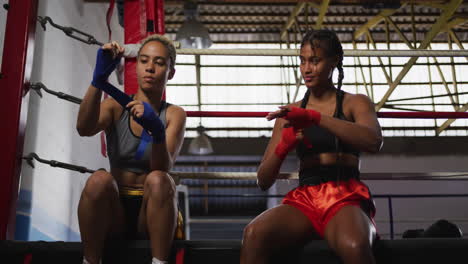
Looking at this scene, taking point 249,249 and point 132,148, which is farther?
point 132,148

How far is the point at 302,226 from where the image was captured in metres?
1.49

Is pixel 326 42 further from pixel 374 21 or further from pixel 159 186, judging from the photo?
pixel 374 21

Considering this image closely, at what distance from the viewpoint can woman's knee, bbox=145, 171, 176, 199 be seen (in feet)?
4.80

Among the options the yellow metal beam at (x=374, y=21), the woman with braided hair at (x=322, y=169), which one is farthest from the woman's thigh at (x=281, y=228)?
the yellow metal beam at (x=374, y=21)

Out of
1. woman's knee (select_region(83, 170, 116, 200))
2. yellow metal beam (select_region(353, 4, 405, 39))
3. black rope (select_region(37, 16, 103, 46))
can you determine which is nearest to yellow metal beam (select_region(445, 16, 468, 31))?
yellow metal beam (select_region(353, 4, 405, 39))

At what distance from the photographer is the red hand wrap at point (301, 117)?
1.40 meters

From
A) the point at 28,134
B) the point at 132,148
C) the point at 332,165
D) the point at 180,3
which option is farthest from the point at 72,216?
the point at 180,3

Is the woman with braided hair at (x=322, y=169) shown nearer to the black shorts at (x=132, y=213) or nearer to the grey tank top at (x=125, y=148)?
the black shorts at (x=132, y=213)

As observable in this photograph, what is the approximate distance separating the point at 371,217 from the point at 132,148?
0.76 metres

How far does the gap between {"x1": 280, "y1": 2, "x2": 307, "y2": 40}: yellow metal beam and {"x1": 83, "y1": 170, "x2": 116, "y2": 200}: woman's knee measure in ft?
24.4

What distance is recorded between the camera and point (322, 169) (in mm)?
1604

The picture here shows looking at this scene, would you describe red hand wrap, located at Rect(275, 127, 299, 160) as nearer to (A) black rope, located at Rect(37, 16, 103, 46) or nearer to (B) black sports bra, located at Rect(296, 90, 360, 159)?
(B) black sports bra, located at Rect(296, 90, 360, 159)

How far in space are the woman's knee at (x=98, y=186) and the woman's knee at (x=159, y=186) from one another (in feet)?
0.35

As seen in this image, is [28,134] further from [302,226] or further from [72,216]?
[302,226]
